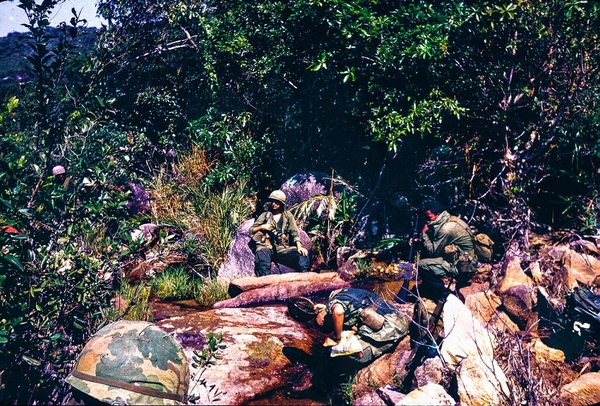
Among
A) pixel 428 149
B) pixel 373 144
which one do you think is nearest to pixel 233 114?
pixel 373 144

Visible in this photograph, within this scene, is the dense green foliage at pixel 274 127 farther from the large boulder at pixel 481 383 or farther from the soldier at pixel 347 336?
the large boulder at pixel 481 383

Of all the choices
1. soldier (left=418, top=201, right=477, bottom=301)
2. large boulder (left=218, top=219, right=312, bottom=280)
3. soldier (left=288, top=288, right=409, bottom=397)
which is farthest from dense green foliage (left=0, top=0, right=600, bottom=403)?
soldier (left=288, top=288, right=409, bottom=397)

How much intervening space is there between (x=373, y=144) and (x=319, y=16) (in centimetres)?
275

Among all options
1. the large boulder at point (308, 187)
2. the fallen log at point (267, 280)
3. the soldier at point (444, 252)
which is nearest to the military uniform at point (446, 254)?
the soldier at point (444, 252)

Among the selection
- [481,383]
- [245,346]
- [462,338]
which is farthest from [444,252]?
[245,346]

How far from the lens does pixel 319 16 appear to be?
7.50m

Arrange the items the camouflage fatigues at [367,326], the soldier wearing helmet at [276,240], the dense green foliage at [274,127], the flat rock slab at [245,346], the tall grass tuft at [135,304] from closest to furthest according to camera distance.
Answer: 1. the dense green foliage at [274,127]
2. the flat rock slab at [245,346]
3. the camouflage fatigues at [367,326]
4. the tall grass tuft at [135,304]
5. the soldier wearing helmet at [276,240]

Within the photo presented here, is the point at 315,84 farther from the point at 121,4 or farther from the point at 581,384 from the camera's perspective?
the point at 581,384

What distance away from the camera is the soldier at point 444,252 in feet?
20.2

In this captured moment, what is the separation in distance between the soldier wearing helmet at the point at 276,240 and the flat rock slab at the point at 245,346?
3.62ft

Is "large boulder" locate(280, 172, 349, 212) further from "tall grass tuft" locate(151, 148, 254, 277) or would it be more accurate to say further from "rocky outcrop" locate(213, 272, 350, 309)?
"rocky outcrop" locate(213, 272, 350, 309)

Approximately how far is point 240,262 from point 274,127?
12.2 ft

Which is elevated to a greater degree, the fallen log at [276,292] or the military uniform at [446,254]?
the military uniform at [446,254]

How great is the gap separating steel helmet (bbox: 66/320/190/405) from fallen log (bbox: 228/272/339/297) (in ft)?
9.78
